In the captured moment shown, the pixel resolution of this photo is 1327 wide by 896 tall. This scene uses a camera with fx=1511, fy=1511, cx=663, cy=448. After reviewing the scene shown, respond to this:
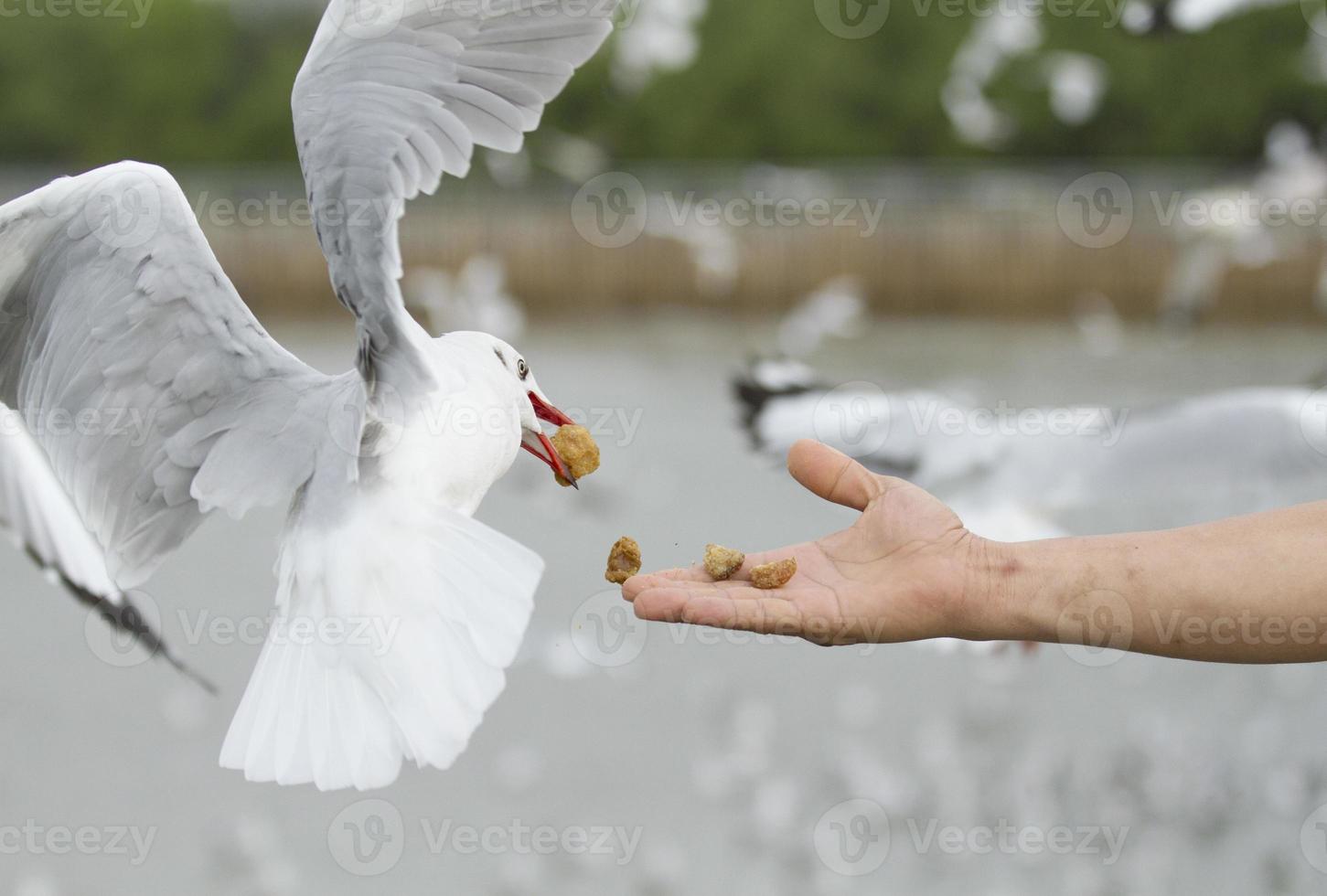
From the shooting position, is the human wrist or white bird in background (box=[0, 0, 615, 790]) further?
the human wrist

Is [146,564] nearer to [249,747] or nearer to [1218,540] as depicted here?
[249,747]

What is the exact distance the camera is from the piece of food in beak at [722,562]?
6.13 feet

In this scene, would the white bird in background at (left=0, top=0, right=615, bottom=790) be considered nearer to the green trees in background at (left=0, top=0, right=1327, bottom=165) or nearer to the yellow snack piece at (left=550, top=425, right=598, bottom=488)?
the yellow snack piece at (left=550, top=425, right=598, bottom=488)

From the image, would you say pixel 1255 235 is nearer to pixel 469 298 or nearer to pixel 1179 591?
pixel 469 298

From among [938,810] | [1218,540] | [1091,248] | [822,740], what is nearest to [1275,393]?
[1218,540]

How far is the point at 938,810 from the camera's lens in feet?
12.2

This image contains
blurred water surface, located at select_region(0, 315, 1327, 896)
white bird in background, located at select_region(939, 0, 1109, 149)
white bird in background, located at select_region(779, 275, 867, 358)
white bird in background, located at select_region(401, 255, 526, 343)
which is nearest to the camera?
blurred water surface, located at select_region(0, 315, 1327, 896)

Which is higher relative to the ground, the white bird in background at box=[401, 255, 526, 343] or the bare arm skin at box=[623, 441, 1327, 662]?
the white bird in background at box=[401, 255, 526, 343]

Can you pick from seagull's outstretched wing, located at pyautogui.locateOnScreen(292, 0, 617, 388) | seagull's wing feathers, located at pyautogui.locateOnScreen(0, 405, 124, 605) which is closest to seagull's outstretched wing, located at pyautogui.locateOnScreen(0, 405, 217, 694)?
seagull's wing feathers, located at pyautogui.locateOnScreen(0, 405, 124, 605)

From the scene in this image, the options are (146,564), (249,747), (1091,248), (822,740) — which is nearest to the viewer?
(249,747)

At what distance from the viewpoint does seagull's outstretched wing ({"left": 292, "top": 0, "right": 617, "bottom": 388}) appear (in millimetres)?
1606

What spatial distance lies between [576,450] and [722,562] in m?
0.25

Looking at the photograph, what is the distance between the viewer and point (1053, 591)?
5.86 ft

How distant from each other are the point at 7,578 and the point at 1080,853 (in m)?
4.22
